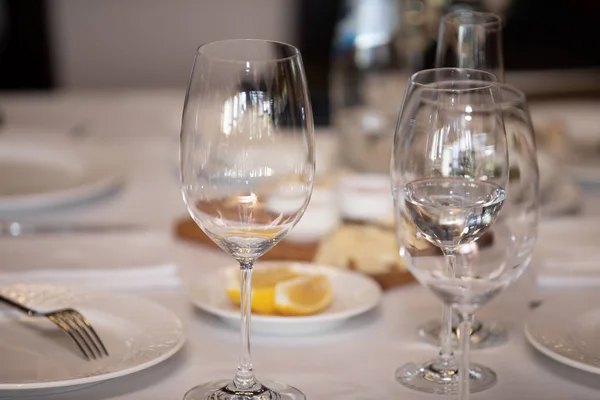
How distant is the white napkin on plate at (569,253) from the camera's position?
4.37 ft

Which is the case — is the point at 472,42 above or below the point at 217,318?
above

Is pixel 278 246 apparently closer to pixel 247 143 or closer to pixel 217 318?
pixel 217 318

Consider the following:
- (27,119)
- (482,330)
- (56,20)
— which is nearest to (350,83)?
(27,119)

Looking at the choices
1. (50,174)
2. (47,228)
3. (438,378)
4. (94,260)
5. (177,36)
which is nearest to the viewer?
(438,378)

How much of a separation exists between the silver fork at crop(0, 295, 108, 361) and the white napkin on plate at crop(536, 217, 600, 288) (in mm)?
629

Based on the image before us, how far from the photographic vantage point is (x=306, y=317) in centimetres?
112

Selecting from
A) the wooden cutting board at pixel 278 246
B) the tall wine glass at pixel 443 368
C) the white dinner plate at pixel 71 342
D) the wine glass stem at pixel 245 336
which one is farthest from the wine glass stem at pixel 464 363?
the wooden cutting board at pixel 278 246

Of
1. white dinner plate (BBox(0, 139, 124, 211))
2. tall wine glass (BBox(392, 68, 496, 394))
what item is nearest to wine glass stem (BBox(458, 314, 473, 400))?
tall wine glass (BBox(392, 68, 496, 394))

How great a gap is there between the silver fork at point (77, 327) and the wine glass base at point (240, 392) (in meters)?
0.13

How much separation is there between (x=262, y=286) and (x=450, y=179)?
0.35 meters

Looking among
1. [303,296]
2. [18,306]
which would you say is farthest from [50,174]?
[303,296]

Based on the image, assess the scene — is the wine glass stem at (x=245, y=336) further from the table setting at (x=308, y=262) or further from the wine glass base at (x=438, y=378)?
the wine glass base at (x=438, y=378)

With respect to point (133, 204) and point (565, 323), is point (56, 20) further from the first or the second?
point (565, 323)

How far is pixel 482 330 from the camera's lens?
1.17m
